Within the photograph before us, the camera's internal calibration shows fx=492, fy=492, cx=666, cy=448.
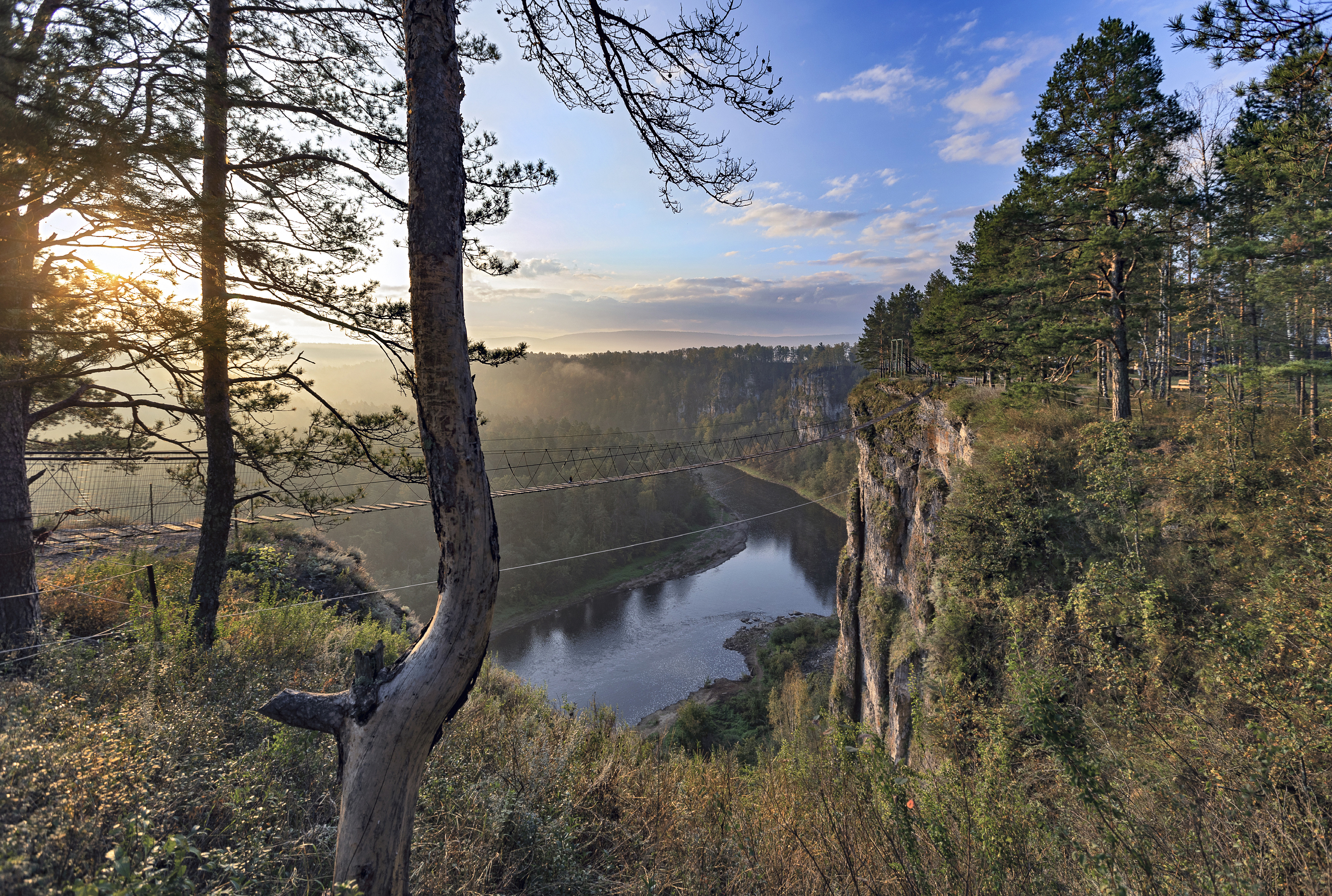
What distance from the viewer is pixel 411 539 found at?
→ 52719 millimetres

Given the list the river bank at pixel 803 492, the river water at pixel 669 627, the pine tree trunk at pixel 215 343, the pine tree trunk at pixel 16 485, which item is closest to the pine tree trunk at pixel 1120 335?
the pine tree trunk at pixel 215 343

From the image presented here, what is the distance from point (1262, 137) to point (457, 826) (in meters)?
14.8

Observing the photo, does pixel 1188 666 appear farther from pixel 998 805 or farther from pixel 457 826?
pixel 457 826

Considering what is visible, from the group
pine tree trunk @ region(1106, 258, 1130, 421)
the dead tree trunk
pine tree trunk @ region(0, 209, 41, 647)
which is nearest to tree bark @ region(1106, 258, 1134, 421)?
pine tree trunk @ region(1106, 258, 1130, 421)

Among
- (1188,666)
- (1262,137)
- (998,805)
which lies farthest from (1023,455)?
(998,805)

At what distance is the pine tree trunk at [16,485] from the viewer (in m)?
4.18

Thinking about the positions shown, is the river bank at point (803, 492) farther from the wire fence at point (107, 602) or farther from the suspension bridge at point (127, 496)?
the wire fence at point (107, 602)

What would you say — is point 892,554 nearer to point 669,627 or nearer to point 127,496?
point 127,496

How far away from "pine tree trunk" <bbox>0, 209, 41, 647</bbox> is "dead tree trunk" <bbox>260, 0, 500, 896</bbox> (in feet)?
15.1

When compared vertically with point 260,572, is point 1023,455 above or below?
above

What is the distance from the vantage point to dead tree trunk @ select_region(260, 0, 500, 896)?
2043 millimetres

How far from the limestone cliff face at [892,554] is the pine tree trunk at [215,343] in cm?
1250

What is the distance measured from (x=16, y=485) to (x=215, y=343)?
2669 millimetres

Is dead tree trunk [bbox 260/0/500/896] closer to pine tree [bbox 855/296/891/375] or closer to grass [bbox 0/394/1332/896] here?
grass [bbox 0/394/1332/896]
